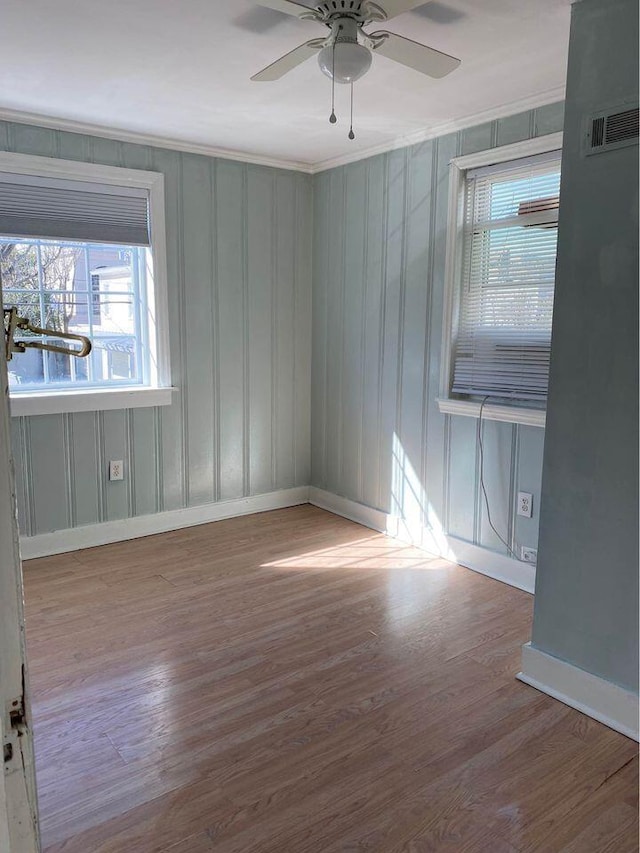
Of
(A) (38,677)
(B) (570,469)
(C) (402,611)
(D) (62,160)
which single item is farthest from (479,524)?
(D) (62,160)

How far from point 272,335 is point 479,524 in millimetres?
1884

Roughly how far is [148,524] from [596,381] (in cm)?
283

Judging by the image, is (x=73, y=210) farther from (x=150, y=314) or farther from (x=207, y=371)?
(x=207, y=371)

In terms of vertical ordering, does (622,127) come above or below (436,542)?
above

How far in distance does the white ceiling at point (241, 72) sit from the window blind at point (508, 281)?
1.20 feet

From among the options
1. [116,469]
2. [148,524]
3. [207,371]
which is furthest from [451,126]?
[148,524]

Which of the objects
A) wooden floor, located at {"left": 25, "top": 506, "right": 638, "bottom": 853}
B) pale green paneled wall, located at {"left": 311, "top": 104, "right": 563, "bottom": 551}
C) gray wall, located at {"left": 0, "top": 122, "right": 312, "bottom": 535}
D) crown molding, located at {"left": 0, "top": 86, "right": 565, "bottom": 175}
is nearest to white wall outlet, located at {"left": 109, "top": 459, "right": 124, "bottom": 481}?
gray wall, located at {"left": 0, "top": 122, "right": 312, "bottom": 535}

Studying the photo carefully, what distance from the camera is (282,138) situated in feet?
11.9

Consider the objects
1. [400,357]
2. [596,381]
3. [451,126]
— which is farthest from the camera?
[400,357]

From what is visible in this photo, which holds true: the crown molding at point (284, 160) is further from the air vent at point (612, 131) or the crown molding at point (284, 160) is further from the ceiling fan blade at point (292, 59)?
the ceiling fan blade at point (292, 59)

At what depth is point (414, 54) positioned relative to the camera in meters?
2.03

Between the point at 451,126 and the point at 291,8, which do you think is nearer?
the point at 291,8

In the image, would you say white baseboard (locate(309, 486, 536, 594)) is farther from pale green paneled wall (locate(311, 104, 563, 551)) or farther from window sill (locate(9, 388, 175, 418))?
window sill (locate(9, 388, 175, 418))

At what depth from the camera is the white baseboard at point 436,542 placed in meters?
3.22
